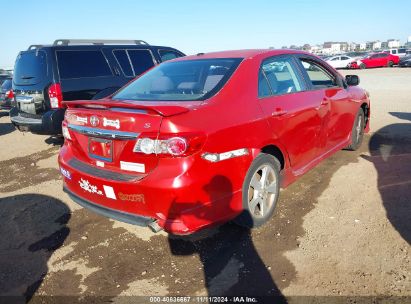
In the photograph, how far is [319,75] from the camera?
193 inches

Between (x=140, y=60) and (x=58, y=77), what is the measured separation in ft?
6.74

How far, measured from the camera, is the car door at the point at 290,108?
3.39m

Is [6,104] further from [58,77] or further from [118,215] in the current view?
[118,215]

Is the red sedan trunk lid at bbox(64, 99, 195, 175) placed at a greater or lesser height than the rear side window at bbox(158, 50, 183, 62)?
lesser

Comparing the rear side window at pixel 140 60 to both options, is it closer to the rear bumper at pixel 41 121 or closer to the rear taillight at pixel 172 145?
the rear bumper at pixel 41 121

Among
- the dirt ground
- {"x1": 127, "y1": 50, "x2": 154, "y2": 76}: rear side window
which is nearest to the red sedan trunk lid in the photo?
the dirt ground

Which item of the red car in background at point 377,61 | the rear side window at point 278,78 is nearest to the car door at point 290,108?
the rear side window at point 278,78

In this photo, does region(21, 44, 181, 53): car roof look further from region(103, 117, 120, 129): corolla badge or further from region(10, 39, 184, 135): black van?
region(103, 117, 120, 129): corolla badge

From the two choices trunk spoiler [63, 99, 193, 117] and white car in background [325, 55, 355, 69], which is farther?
white car in background [325, 55, 355, 69]

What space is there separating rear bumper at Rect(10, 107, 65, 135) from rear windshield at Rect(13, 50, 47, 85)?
604mm

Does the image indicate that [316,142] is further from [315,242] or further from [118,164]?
[118,164]

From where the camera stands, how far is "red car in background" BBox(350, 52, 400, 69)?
33594 mm

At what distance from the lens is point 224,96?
2.99m

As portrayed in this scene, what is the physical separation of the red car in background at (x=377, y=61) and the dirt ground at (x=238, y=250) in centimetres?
3278
